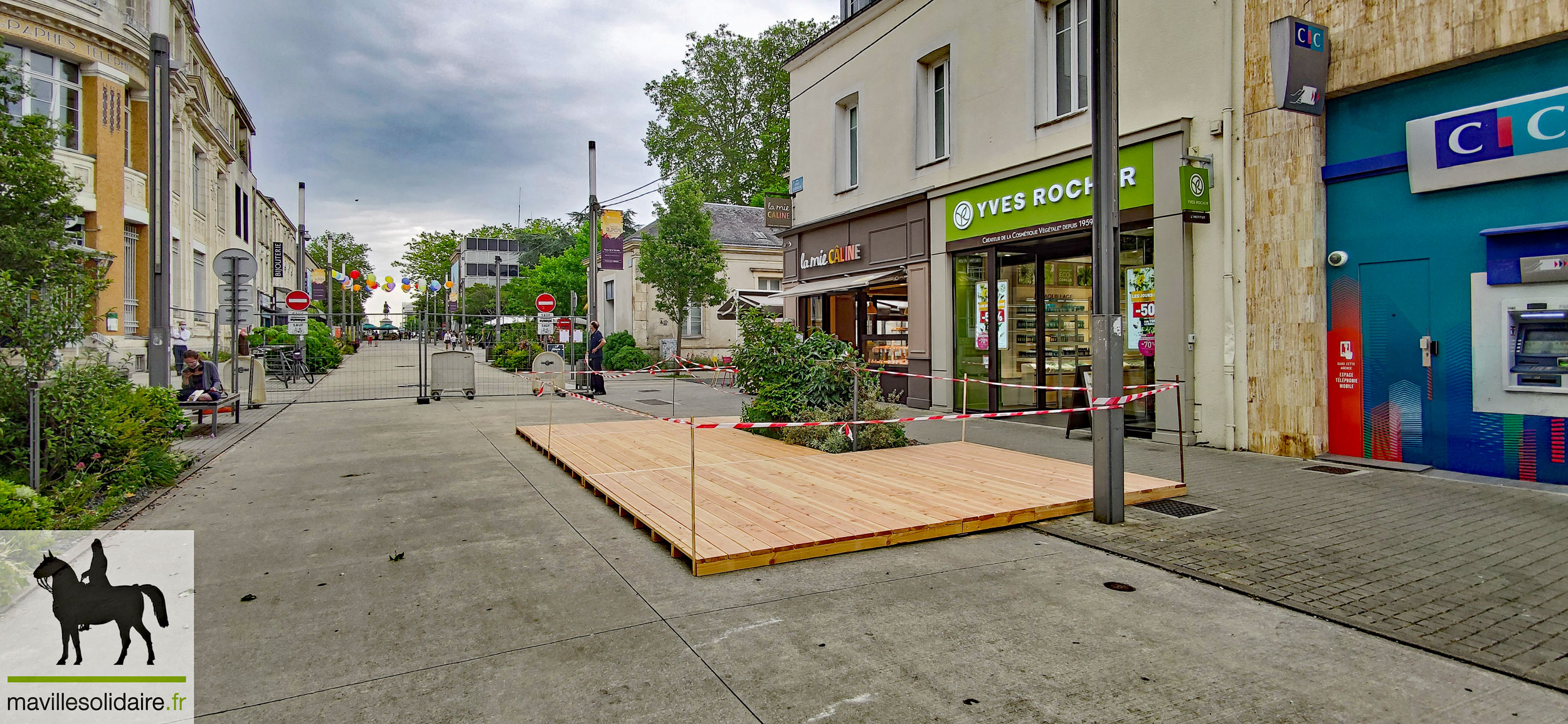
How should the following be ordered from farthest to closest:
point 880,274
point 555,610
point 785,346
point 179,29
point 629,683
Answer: point 179,29 → point 880,274 → point 785,346 → point 555,610 → point 629,683

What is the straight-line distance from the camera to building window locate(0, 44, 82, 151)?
19.2m

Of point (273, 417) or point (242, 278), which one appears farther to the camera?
point (273, 417)

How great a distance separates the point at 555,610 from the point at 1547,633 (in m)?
5.00

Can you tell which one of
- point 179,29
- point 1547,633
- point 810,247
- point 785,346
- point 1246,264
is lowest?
point 1547,633

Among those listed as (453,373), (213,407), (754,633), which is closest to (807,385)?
(754,633)

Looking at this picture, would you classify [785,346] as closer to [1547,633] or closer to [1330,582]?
[1330,582]

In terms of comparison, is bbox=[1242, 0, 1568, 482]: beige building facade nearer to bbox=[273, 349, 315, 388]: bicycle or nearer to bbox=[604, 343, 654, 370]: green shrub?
bbox=[604, 343, 654, 370]: green shrub

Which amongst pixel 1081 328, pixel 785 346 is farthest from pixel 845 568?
pixel 1081 328

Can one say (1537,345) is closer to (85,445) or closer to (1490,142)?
(1490,142)

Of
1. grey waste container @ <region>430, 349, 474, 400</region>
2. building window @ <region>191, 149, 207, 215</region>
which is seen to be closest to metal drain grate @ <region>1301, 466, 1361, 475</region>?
grey waste container @ <region>430, 349, 474, 400</region>

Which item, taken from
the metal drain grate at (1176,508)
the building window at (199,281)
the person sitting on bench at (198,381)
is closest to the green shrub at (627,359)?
the building window at (199,281)

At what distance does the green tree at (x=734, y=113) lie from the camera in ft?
130

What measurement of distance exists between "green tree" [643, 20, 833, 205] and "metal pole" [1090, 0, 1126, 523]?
3425cm

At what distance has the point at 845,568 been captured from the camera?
4965 mm
